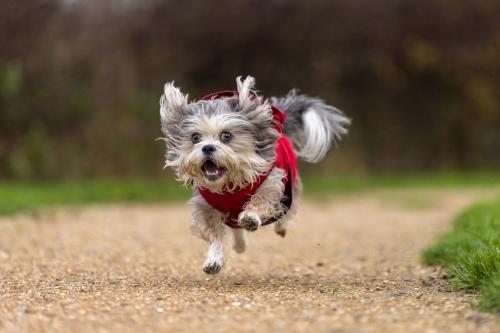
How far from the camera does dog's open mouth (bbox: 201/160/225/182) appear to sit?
5496 millimetres

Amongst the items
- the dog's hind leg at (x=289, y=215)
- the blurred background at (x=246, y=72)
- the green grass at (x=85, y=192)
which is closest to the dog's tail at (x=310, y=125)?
the dog's hind leg at (x=289, y=215)

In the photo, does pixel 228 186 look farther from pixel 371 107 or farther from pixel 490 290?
pixel 371 107

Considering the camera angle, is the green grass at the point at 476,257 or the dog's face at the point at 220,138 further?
the dog's face at the point at 220,138

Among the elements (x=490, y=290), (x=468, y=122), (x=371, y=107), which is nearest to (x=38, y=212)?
(x=490, y=290)

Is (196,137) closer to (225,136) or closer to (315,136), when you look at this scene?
(225,136)

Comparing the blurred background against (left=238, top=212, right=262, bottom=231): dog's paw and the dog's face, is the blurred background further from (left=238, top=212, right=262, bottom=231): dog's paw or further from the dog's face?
(left=238, top=212, right=262, bottom=231): dog's paw

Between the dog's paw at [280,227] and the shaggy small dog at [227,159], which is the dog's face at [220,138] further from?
the dog's paw at [280,227]

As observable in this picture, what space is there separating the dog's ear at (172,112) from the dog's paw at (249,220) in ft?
2.45

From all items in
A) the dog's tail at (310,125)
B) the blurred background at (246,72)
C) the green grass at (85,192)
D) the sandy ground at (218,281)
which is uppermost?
the blurred background at (246,72)

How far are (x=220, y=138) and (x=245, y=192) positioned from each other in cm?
49

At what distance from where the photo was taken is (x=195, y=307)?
454 centimetres

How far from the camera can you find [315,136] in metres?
6.69

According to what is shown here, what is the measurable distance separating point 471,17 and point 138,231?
47.9 feet

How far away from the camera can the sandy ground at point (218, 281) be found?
414cm
